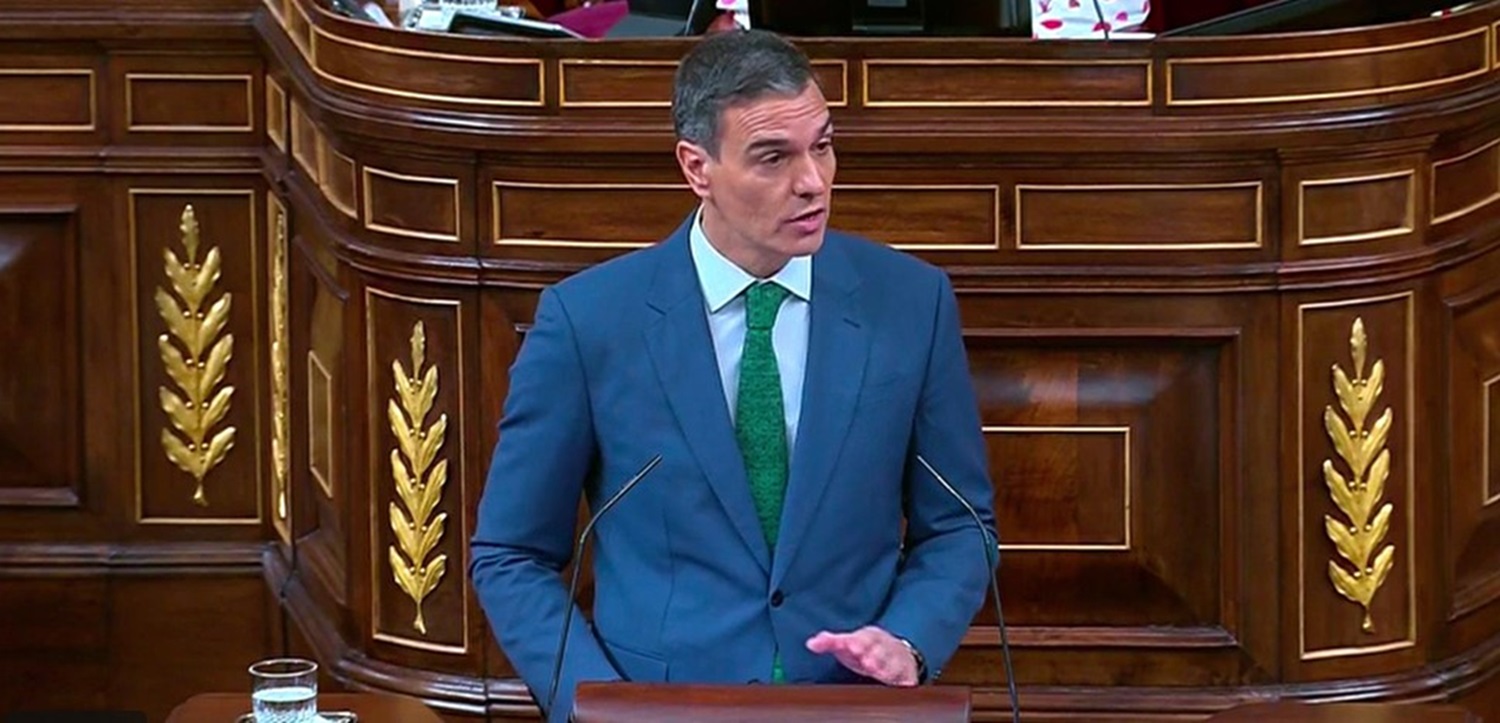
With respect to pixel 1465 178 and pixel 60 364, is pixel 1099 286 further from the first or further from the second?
pixel 60 364

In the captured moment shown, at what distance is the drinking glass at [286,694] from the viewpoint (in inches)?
121

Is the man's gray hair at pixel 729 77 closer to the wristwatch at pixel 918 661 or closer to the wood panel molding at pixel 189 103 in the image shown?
the wristwatch at pixel 918 661

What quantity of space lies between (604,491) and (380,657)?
2038 millimetres

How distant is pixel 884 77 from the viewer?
4977 millimetres

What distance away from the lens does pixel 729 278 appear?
3.33 metres

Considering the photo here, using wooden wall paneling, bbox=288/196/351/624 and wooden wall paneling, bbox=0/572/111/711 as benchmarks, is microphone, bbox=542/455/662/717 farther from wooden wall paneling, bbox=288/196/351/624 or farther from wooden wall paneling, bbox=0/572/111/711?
wooden wall paneling, bbox=0/572/111/711

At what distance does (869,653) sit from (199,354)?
298cm

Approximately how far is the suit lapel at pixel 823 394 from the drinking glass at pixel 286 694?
1.62 ft

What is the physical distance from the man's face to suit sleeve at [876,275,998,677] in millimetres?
227

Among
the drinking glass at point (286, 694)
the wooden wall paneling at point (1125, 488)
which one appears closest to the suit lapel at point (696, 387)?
the drinking glass at point (286, 694)

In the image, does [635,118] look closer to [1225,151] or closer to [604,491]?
[1225,151]

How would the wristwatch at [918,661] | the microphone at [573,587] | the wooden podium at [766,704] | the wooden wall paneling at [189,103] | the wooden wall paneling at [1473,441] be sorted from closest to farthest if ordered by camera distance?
the wooden podium at [766,704]
the microphone at [573,587]
the wristwatch at [918,661]
the wooden wall paneling at [1473,441]
the wooden wall paneling at [189,103]

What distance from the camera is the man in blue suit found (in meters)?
3.24

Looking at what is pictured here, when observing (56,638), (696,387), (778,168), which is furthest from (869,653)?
(56,638)
